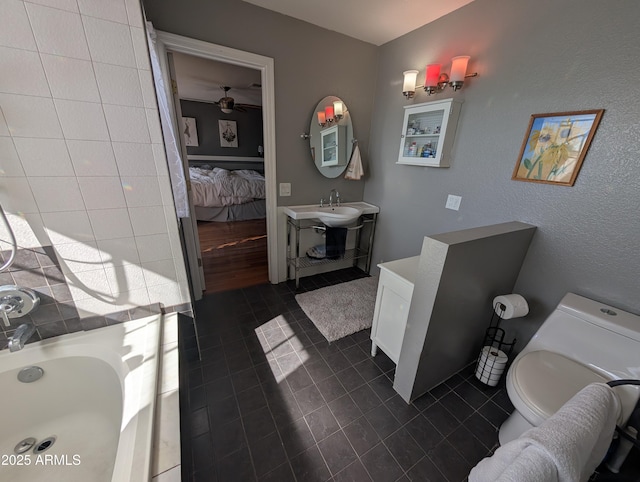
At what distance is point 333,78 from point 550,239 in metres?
2.22

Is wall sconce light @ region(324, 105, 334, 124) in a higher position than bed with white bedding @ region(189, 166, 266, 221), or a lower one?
higher

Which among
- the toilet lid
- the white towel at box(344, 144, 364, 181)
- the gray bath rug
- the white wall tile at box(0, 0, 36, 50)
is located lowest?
the gray bath rug

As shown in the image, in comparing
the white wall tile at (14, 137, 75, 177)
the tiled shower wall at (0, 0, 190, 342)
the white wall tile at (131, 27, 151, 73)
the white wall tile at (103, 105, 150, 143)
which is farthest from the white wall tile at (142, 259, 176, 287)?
the white wall tile at (131, 27, 151, 73)

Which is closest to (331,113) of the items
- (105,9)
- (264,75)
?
(264,75)

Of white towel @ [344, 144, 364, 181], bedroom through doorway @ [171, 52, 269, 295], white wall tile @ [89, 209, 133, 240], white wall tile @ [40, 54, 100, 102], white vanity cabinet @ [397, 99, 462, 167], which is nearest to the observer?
white wall tile @ [40, 54, 100, 102]

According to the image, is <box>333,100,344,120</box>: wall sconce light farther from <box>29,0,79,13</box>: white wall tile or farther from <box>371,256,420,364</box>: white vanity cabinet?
<box>29,0,79,13</box>: white wall tile

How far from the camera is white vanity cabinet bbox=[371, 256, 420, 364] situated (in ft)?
4.84

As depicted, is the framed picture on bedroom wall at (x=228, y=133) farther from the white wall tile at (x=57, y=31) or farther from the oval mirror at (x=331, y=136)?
the white wall tile at (x=57, y=31)

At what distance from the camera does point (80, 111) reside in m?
1.11

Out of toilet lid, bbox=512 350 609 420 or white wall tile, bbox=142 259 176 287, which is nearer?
toilet lid, bbox=512 350 609 420

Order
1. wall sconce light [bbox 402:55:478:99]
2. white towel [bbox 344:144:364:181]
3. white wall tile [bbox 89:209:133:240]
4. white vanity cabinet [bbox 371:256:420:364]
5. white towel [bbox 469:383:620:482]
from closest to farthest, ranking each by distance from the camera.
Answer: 1. white towel [bbox 469:383:620:482]
2. white wall tile [bbox 89:209:133:240]
3. white vanity cabinet [bbox 371:256:420:364]
4. wall sconce light [bbox 402:55:478:99]
5. white towel [bbox 344:144:364:181]

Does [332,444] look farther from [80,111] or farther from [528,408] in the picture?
[80,111]

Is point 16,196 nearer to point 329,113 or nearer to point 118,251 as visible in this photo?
point 118,251

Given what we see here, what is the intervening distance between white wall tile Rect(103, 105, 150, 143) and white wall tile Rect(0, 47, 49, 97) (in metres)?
0.22
